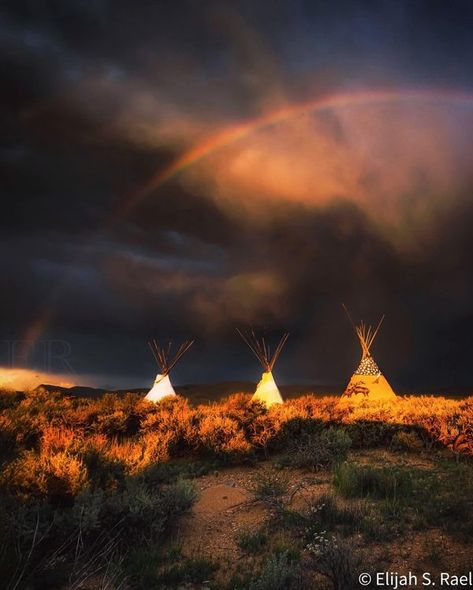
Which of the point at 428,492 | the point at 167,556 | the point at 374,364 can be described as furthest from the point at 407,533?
the point at 374,364

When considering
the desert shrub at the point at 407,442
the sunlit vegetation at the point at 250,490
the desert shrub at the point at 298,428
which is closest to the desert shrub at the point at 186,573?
the sunlit vegetation at the point at 250,490

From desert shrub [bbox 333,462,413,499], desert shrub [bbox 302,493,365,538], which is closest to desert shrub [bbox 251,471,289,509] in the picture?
desert shrub [bbox 302,493,365,538]

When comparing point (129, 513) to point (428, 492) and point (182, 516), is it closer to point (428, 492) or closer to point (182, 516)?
point (182, 516)

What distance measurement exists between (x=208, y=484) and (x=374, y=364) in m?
11.3

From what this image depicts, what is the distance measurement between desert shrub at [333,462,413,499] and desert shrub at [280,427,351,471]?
1.05m

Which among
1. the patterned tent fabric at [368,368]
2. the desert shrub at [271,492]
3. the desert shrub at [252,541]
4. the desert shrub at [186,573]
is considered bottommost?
the desert shrub at [186,573]

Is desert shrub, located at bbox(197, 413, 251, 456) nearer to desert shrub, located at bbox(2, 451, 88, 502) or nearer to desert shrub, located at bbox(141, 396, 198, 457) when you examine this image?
desert shrub, located at bbox(141, 396, 198, 457)

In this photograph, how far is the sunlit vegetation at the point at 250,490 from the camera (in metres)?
3.76

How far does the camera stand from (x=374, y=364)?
1712cm

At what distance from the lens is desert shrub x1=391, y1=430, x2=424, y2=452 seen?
823cm

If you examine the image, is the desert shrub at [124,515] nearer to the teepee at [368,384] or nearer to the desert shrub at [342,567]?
the desert shrub at [342,567]

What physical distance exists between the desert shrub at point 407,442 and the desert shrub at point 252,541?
451 cm

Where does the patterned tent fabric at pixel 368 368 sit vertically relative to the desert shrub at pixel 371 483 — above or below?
above

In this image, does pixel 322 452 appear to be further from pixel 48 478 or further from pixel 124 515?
pixel 48 478
